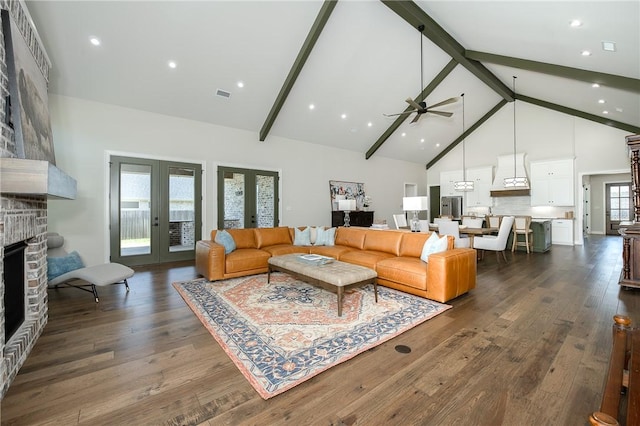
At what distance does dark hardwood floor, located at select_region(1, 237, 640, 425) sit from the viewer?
5.21ft


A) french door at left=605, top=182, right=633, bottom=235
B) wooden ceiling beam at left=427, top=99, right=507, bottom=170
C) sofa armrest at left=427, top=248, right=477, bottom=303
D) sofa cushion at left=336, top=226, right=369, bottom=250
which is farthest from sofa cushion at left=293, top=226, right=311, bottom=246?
french door at left=605, top=182, right=633, bottom=235

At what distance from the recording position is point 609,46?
13.7 feet

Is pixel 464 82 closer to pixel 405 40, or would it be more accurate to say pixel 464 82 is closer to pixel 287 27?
pixel 405 40

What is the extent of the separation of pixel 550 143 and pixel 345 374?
10393mm

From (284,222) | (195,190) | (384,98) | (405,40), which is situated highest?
(405,40)

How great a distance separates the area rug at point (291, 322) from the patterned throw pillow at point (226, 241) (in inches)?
23.8

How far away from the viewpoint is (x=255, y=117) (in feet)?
21.7

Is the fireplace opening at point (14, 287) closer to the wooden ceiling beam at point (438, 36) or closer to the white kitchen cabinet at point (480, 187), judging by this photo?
the wooden ceiling beam at point (438, 36)

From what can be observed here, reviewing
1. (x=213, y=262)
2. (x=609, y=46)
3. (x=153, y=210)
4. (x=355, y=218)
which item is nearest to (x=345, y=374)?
(x=213, y=262)

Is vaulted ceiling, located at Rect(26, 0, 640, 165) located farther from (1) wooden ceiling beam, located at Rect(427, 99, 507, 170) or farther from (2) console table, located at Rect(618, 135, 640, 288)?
(1) wooden ceiling beam, located at Rect(427, 99, 507, 170)

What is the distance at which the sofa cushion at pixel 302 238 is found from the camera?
5.56 metres

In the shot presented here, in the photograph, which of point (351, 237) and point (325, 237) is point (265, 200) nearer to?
point (325, 237)

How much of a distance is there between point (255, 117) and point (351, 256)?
4212mm

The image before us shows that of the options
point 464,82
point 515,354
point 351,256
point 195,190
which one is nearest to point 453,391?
point 515,354
